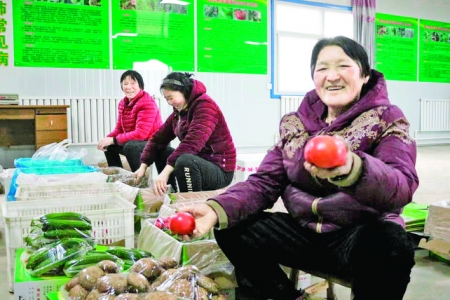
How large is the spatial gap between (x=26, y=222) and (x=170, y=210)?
580 millimetres

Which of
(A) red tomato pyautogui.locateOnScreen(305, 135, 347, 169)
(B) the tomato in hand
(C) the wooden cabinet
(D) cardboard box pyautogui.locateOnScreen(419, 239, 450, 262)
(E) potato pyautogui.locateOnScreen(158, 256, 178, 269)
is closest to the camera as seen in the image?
(A) red tomato pyautogui.locateOnScreen(305, 135, 347, 169)

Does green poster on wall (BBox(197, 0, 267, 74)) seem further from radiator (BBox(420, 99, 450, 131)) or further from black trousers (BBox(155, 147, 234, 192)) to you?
black trousers (BBox(155, 147, 234, 192))

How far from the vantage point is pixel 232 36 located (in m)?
6.41

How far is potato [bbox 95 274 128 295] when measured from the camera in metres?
1.23

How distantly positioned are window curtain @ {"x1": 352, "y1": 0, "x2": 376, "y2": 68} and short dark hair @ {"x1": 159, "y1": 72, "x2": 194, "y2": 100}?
5.35m

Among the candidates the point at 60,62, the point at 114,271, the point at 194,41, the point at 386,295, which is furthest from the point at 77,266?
the point at 194,41

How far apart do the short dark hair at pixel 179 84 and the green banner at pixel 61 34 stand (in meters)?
3.13

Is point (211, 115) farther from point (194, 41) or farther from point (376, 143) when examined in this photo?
point (194, 41)

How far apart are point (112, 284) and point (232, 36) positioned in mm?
5534

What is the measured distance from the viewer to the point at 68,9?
17.5 ft

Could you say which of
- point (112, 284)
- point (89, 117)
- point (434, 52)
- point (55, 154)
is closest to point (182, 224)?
point (112, 284)

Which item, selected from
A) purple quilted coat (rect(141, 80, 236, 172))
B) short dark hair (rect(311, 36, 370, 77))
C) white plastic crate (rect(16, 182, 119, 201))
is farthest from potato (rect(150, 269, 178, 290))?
purple quilted coat (rect(141, 80, 236, 172))

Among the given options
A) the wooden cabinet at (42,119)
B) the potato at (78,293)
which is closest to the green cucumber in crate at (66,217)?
the potato at (78,293)

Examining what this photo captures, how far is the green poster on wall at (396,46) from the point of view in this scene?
766cm
